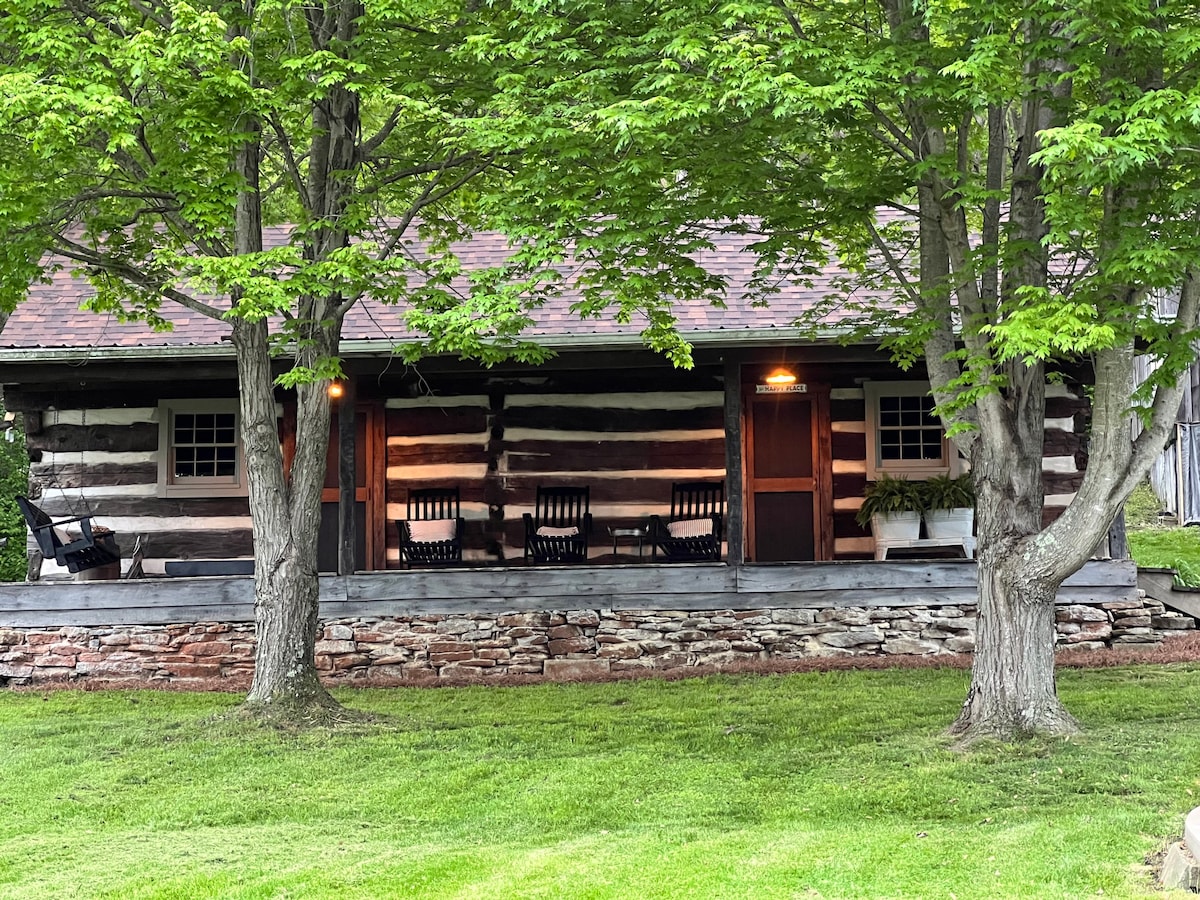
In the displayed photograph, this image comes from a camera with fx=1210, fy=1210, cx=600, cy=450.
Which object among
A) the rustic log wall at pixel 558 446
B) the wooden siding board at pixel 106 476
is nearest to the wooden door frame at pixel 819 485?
the rustic log wall at pixel 558 446

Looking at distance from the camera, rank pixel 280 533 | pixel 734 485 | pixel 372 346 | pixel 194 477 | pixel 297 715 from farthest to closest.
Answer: pixel 194 477, pixel 372 346, pixel 734 485, pixel 280 533, pixel 297 715

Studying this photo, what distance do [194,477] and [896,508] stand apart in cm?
735

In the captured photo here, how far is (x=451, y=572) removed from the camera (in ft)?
37.7

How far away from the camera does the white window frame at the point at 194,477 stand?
42.1 ft

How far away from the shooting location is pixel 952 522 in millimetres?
11914

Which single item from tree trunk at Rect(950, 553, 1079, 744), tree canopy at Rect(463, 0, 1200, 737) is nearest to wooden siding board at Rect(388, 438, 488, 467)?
tree canopy at Rect(463, 0, 1200, 737)

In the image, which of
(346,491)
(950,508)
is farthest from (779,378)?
(346,491)

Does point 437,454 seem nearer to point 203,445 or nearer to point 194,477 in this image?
point 203,445

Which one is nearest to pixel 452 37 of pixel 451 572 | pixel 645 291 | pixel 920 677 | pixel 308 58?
pixel 308 58

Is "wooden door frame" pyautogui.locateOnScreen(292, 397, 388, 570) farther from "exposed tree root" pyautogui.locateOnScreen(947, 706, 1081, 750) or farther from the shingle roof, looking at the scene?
"exposed tree root" pyautogui.locateOnScreen(947, 706, 1081, 750)

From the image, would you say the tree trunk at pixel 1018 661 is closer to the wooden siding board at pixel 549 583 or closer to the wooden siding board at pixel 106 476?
the wooden siding board at pixel 549 583

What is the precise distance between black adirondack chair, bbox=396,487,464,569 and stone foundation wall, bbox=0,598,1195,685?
0.67 metres

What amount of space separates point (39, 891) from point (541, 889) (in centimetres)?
228

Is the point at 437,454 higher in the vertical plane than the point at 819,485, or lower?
higher
